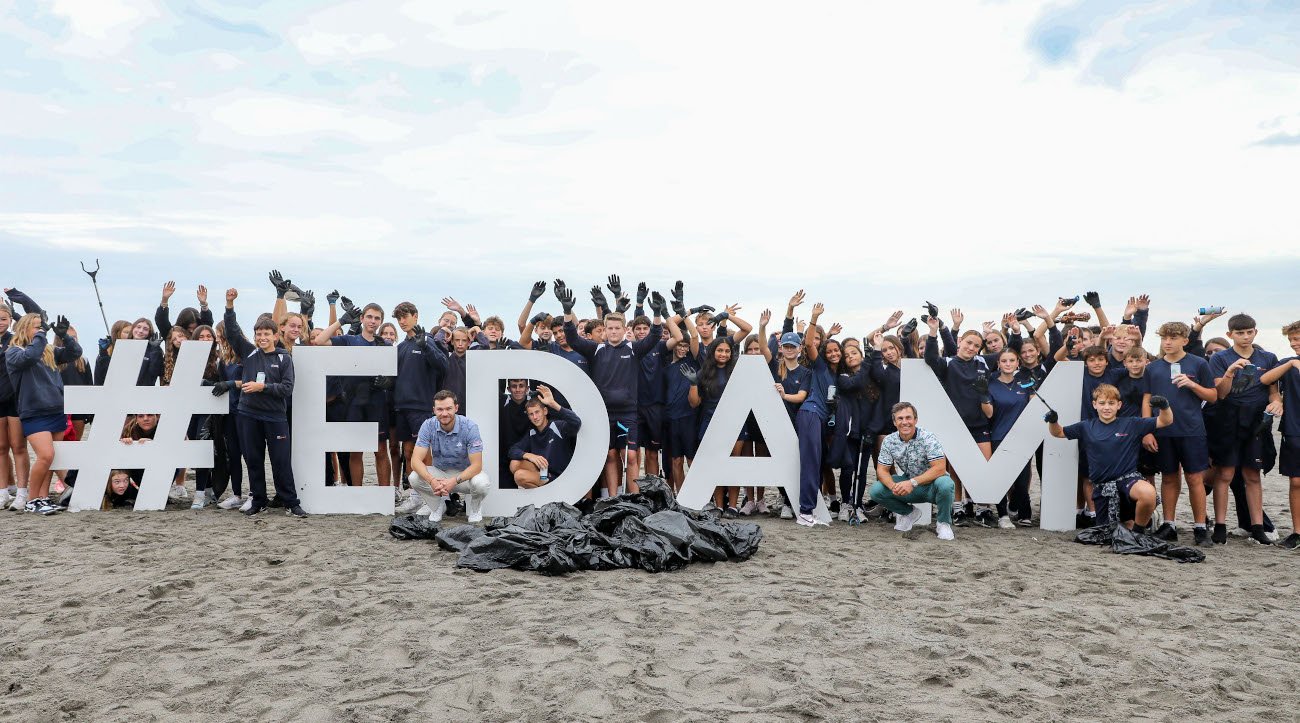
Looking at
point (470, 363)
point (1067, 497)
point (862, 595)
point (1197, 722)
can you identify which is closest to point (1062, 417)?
point (1067, 497)

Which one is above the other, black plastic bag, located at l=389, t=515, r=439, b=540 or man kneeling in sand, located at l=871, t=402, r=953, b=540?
man kneeling in sand, located at l=871, t=402, r=953, b=540

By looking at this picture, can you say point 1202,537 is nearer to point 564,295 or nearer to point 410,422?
point 564,295

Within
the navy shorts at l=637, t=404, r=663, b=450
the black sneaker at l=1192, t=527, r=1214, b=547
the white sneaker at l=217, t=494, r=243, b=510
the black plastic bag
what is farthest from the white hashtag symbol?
the black sneaker at l=1192, t=527, r=1214, b=547

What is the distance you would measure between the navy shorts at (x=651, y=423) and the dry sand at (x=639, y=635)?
2.45m

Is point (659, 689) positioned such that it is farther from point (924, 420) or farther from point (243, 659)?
point (924, 420)

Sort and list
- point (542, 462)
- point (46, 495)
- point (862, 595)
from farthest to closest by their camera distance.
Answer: point (46, 495)
point (542, 462)
point (862, 595)

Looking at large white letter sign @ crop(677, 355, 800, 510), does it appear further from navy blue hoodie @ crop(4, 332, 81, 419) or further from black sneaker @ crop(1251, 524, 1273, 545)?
navy blue hoodie @ crop(4, 332, 81, 419)

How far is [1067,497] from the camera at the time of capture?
29.7ft

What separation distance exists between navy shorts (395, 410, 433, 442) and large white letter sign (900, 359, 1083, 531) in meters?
5.20

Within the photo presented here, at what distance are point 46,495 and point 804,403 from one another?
27.9 feet

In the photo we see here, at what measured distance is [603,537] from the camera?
7152mm

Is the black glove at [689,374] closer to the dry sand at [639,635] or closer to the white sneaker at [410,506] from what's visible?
the dry sand at [639,635]

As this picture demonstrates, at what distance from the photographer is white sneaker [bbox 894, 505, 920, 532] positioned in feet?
28.6

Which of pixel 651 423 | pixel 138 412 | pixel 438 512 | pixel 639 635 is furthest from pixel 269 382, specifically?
pixel 639 635
